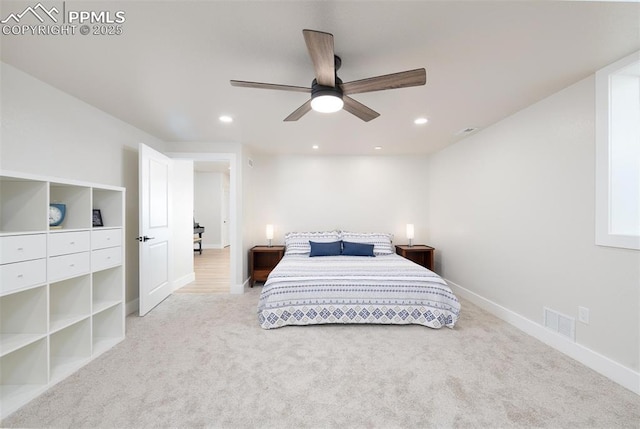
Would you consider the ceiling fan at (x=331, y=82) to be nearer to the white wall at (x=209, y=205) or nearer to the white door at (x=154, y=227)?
the white door at (x=154, y=227)

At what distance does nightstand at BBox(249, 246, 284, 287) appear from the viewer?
4223mm

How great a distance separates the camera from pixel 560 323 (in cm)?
225

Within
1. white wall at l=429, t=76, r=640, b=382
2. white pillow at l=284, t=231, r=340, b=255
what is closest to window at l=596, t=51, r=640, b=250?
white wall at l=429, t=76, r=640, b=382

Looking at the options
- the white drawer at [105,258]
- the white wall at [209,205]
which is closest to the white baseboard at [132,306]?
the white drawer at [105,258]

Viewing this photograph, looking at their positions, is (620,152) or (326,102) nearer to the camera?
(326,102)

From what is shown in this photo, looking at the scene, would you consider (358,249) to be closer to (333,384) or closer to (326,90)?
(333,384)

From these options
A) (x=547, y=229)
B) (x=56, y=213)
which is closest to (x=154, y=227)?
(x=56, y=213)

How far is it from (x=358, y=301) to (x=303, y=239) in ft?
5.66

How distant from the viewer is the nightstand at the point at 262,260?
4.22 meters

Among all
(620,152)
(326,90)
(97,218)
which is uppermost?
(326,90)

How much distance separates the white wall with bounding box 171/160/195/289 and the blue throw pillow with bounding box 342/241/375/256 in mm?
2742

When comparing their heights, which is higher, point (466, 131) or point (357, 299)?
point (466, 131)

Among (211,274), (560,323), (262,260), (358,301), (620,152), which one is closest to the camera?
(620,152)

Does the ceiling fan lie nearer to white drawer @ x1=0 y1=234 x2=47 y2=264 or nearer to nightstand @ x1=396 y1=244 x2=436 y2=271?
white drawer @ x1=0 y1=234 x2=47 y2=264
